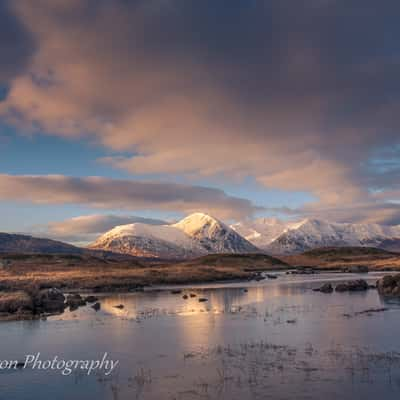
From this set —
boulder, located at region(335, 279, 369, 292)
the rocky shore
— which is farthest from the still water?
boulder, located at region(335, 279, 369, 292)

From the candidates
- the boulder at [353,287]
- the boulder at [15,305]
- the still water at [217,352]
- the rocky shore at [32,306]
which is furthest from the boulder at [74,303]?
the boulder at [353,287]

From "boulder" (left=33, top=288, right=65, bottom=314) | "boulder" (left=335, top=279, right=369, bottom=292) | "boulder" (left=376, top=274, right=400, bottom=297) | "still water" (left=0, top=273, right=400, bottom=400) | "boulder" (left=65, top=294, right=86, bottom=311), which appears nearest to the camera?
"still water" (left=0, top=273, right=400, bottom=400)

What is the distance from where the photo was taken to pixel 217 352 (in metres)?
29.6

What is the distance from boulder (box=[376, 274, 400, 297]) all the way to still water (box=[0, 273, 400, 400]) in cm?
1292

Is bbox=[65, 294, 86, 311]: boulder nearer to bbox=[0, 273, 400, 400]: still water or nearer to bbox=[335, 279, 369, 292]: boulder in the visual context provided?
bbox=[0, 273, 400, 400]: still water

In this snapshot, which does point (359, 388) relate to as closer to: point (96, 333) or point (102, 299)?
point (96, 333)

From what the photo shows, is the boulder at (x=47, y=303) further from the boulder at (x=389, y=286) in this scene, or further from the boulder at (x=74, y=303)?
the boulder at (x=389, y=286)

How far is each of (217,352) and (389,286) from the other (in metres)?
46.0

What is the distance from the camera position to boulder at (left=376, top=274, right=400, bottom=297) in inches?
2526

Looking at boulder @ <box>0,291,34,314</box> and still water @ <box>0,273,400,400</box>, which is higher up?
boulder @ <box>0,291,34,314</box>

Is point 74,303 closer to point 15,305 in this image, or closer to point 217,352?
point 15,305

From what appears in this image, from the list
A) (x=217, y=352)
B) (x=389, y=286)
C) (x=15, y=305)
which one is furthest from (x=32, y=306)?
(x=389, y=286)

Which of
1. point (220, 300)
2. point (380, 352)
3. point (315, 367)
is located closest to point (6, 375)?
point (315, 367)

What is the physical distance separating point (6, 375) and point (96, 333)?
11833 mm
